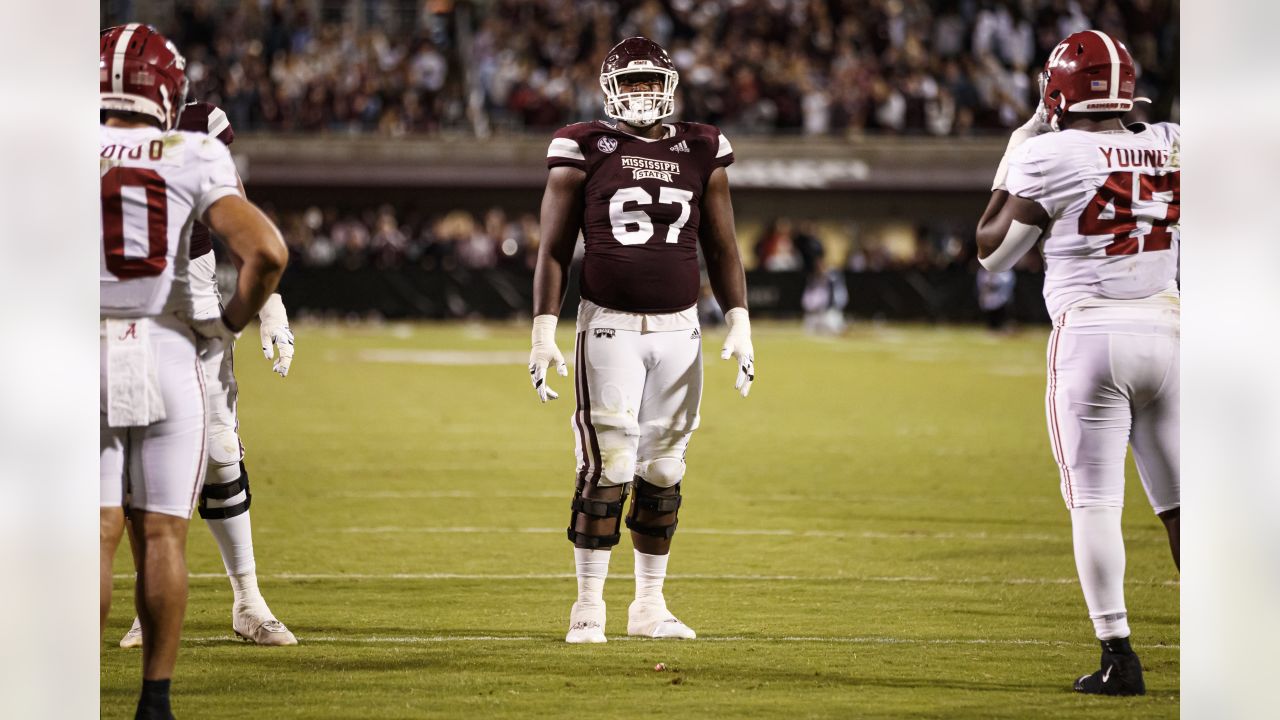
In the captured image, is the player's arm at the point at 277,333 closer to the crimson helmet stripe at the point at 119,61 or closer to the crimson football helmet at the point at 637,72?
the crimson helmet stripe at the point at 119,61

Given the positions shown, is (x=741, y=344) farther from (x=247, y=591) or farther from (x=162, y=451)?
(x=162, y=451)

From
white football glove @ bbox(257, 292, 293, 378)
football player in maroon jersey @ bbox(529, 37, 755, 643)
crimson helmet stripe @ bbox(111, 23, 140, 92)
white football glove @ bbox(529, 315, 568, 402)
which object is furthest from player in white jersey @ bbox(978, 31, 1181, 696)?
crimson helmet stripe @ bbox(111, 23, 140, 92)

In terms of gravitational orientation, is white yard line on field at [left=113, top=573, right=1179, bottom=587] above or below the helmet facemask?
below

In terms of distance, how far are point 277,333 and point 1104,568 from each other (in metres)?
2.65

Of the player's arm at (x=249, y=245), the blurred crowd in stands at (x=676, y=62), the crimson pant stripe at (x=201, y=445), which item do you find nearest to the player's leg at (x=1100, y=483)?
the player's arm at (x=249, y=245)

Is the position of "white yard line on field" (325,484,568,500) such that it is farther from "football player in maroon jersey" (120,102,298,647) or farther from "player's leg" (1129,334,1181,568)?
"player's leg" (1129,334,1181,568)

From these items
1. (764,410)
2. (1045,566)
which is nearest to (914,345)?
(764,410)

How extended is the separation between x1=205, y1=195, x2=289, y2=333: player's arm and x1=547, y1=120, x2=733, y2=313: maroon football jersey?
144 centimetres

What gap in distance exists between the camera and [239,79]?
2580 centimetres

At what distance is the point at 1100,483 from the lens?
459 centimetres

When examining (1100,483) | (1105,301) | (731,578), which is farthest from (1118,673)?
(731,578)

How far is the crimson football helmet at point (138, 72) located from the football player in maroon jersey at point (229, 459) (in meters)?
0.81

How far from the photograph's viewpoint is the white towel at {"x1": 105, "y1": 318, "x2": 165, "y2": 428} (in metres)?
3.92
